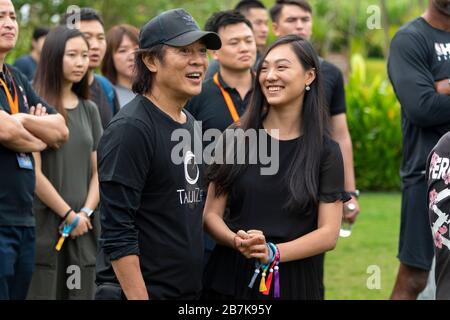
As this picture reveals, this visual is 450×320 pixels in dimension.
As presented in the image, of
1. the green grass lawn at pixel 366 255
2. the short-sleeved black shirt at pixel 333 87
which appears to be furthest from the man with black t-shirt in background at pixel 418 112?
the green grass lawn at pixel 366 255

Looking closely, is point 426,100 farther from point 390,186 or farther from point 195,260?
point 390,186

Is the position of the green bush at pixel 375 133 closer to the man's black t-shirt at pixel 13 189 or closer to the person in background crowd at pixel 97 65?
the person in background crowd at pixel 97 65

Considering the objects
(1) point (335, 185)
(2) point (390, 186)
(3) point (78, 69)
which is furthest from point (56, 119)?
(2) point (390, 186)

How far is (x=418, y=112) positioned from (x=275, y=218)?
170cm

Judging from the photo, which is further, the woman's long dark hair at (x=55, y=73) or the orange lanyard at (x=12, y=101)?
the woman's long dark hair at (x=55, y=73)

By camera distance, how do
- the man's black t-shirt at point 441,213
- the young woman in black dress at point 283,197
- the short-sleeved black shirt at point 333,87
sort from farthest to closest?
1. the short-sleeved black shirt at point 333,87
2. the young woman in black dress at point 283,197
3. the man's black t-shirt at point 441,213

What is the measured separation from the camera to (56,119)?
5.56 m

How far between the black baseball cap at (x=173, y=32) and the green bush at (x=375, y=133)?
10146 mm

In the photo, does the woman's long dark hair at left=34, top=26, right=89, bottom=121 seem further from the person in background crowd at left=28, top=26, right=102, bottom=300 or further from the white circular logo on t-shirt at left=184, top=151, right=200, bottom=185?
the white circular logo on t-shirt at left=184, top=151, right=200, bottom=185

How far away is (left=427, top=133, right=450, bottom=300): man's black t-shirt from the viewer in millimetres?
3543

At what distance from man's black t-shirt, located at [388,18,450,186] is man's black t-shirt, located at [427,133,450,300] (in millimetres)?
2153

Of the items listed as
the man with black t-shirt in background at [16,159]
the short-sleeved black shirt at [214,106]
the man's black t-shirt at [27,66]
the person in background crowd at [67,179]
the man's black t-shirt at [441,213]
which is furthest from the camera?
the man's black t-shirt at [27,66]

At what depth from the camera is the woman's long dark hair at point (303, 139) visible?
180 inches

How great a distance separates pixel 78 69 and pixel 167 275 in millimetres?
2768
